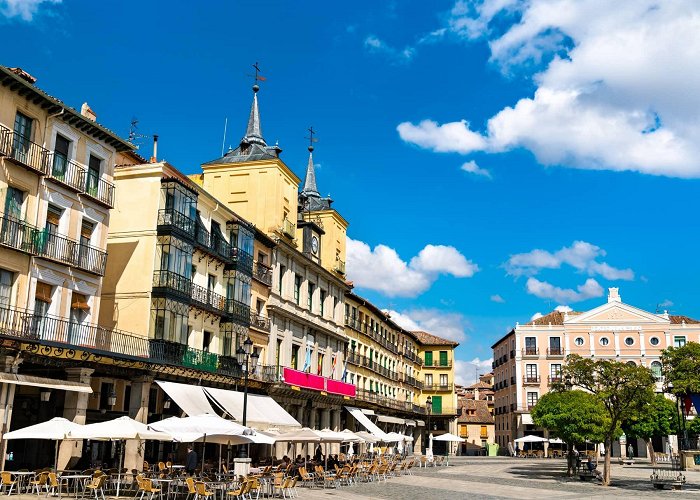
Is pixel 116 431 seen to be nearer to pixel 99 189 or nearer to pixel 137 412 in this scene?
pixel 137 412

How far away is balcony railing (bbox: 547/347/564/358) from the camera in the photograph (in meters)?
80.7

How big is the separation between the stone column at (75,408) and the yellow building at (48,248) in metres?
0.03

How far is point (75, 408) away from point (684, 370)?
2700 cm

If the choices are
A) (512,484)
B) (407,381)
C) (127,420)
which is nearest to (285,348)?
(512,484)

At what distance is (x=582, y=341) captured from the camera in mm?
80250

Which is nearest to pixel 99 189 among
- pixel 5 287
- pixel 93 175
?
pixel 93 175

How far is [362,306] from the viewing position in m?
58.0

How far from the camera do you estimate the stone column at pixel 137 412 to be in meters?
26.8

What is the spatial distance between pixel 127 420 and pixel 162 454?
11.3 metres

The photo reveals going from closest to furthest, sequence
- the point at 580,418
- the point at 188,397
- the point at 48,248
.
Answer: the point at 48,248 < the point at 188,397 < the point at 580,418

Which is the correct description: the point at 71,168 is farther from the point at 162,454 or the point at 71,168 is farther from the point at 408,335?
the point at 408,335

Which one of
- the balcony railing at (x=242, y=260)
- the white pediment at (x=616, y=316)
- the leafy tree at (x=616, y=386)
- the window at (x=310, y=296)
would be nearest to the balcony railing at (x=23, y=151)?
the balcony railing at (x=242, y=260)

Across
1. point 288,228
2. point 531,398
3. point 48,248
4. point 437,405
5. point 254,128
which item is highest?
point 254,128

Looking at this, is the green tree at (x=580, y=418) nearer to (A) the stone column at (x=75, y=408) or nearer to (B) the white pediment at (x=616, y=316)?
(A) the stone column at (x=75, y=408)
